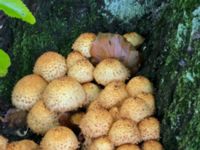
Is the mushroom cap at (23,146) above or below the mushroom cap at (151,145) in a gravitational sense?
below

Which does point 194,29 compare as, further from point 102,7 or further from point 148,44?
point 102,7

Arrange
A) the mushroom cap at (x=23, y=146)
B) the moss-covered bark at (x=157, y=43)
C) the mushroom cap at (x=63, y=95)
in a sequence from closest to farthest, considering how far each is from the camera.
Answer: the moss-covered bark at (x=157, y=43), the mushroom cap at (x=23, y=146), the mushroom cap at (x=63, y=95)

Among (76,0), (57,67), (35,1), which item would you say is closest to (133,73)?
(57,67)

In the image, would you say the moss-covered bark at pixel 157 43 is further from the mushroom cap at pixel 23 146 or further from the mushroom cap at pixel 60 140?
the mushroom cap at pixel 23 146

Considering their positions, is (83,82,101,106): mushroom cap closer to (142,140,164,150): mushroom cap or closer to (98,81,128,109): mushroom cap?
(98,81,128,109): mushroom cap

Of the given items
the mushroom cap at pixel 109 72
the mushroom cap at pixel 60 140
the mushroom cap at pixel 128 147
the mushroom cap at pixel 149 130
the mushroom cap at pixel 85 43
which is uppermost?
the mushroom cap at pixel 85 43

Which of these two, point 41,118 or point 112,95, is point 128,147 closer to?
point 112,95

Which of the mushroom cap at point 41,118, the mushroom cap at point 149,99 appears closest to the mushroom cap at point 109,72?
the mushroom cap at point 149,99
